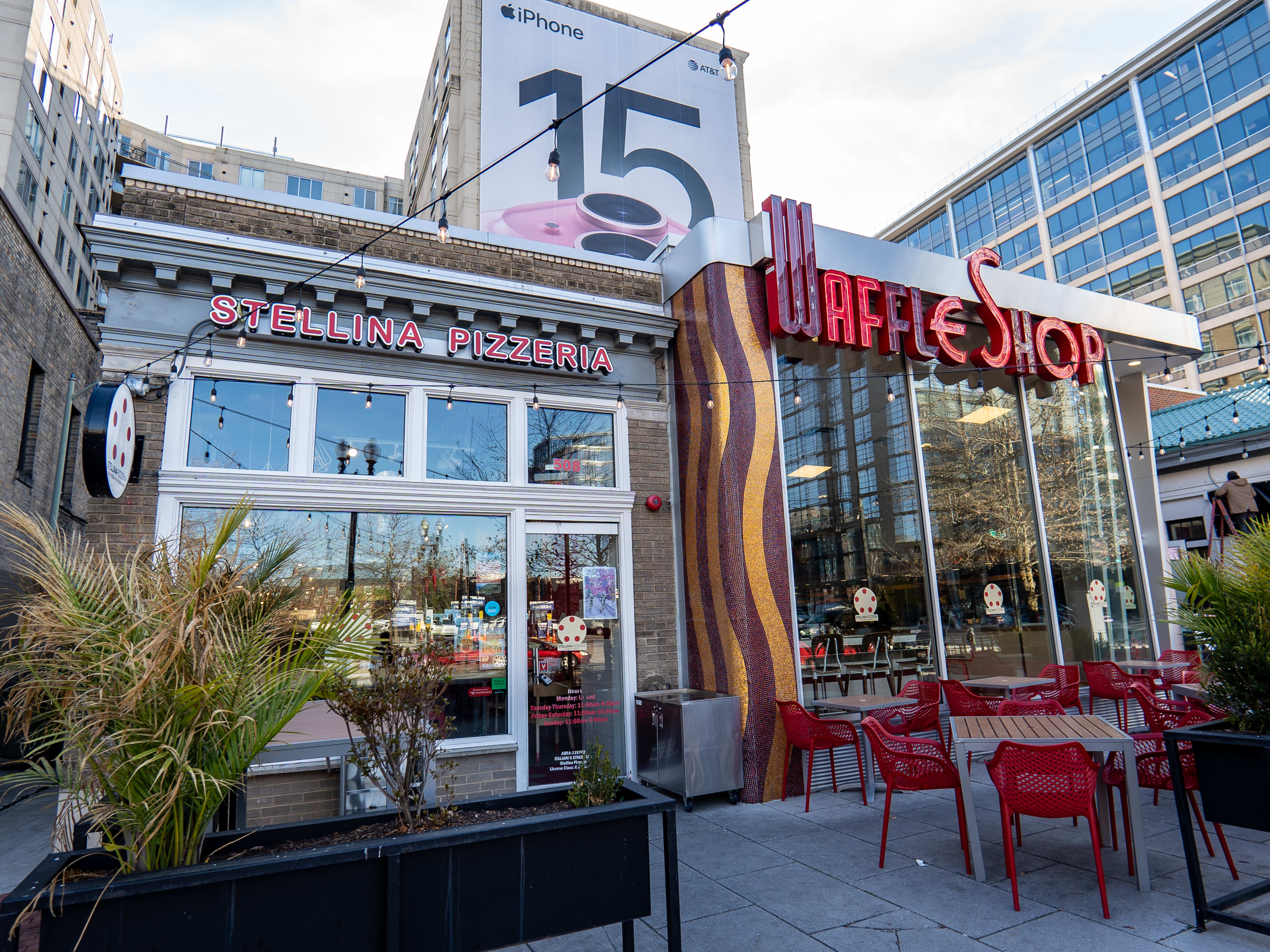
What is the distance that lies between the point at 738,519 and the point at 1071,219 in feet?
160

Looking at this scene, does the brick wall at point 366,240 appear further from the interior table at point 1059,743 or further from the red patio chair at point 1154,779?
the red patio chair at point 1154,779

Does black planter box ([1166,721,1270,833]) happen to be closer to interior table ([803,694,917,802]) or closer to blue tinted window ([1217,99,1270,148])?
interior table ([803,694,917,802])

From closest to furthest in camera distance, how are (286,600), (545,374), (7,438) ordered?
(286,600) → (545,374) → (7,438)

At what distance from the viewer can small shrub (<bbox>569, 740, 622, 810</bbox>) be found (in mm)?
3615

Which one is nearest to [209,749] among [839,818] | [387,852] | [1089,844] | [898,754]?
[387,852]

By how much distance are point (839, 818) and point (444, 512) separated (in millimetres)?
4841

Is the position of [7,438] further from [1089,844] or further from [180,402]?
[1089,844]

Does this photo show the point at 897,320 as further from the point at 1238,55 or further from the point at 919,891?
the point at 1238,55

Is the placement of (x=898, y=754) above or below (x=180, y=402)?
below

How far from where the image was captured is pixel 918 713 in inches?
281

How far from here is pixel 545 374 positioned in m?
8.36

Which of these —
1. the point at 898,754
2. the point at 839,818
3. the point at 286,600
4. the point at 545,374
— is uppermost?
the point at 545,374

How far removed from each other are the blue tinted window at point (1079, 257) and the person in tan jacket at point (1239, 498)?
3715cm

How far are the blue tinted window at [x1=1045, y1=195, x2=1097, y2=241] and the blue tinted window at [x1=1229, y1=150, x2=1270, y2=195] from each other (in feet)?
26.9
